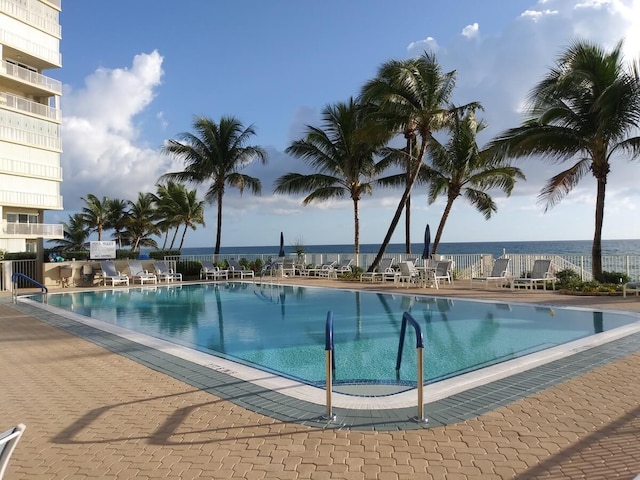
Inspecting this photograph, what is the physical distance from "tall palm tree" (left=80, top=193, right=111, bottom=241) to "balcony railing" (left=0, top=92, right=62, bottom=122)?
44.4 ft

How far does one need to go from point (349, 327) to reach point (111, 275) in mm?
13761

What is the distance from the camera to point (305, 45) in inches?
688

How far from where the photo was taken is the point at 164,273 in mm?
Result: 21828

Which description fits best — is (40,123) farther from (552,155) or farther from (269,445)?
(269,445)

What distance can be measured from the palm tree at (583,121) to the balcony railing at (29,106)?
29.6 m

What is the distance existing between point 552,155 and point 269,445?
15005 mm

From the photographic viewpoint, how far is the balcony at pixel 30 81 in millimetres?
30250

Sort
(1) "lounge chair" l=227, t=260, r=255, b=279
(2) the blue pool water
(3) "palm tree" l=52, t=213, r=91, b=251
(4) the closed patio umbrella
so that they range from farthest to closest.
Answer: (3) "palm tree" l=52, t=213, r=91, b=251 < (4) the closed patio umbrella < (1) "lounge chair" l=227, t=260, r=255, b=279 < (2) the blue pool water

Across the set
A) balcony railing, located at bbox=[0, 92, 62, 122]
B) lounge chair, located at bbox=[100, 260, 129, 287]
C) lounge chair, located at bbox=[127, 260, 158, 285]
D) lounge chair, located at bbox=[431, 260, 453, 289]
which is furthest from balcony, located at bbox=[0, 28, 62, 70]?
lounge chair, located at bbox=[431, 260, 453, 289]

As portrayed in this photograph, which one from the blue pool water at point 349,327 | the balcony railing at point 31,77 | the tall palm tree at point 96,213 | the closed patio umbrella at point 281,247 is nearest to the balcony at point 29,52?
the balcony railing at point 31,77

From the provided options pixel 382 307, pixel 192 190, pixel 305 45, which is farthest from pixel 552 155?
pixel 192 190

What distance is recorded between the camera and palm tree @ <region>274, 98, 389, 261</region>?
22.5 m

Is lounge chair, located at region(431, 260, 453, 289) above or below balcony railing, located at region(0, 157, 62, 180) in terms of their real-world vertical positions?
below

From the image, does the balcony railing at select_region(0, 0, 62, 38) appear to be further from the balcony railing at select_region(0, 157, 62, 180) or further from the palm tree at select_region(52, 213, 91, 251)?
the palm tree at select_region(52, 213, 91, 251)
